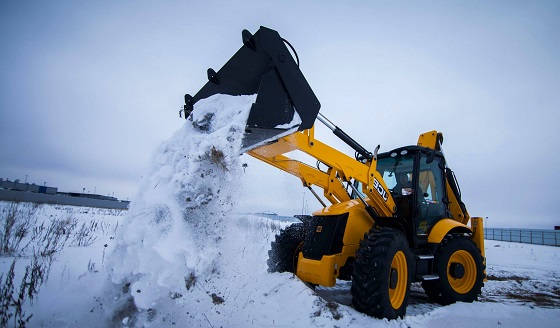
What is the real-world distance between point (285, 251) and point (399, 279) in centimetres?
195

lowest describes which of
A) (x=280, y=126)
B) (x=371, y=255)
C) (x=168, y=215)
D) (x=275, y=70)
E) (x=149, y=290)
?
(x=149, y=290)

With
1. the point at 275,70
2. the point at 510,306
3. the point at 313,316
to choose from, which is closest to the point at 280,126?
the point at 275,70

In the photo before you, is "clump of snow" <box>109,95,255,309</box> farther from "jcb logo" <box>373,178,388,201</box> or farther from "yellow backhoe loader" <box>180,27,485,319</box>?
"jcb logo" <box>373,178,388,201</box>

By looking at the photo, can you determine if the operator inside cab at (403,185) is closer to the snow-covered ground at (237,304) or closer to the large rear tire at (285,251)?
the snow-covered ground at (237,304)

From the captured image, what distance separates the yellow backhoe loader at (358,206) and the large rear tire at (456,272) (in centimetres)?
2

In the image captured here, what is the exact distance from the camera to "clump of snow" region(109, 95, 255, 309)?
2475 mm

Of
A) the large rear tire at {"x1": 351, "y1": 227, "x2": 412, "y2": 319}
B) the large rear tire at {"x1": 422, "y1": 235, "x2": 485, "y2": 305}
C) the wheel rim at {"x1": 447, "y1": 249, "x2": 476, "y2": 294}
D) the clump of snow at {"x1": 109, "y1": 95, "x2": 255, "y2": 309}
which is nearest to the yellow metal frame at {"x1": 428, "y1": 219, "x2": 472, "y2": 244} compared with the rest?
the large rear tire at {"x1": 422, "y1": 235, "x2": 485, "y2": 305}

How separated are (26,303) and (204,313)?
5.68ft

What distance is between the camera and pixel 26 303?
2992mm

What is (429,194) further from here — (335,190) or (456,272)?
(335,190)

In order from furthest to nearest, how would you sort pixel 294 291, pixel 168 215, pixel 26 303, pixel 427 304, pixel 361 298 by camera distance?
pixel 427 304, pixel 294 291, pixel 361 298, pixel 26 303, pixel 168 215

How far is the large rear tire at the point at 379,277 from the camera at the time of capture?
3598 mm

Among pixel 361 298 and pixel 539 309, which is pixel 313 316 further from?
pixel 539 309

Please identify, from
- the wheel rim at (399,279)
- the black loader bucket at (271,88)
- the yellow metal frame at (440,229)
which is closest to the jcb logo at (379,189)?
the wheel rim at (399,279)
